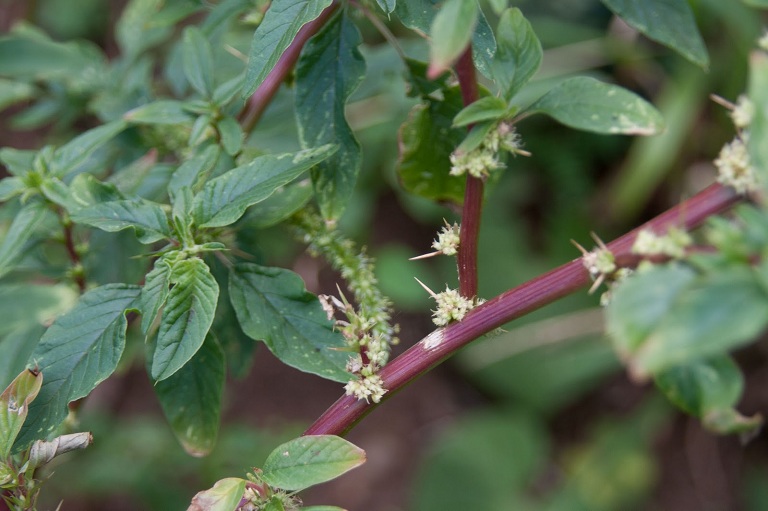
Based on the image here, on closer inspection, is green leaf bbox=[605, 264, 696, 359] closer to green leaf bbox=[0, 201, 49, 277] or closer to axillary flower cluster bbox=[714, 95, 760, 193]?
axillary flower cluster bbox=[714, 95, 760, 193]

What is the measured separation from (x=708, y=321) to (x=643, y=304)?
56 millimetres

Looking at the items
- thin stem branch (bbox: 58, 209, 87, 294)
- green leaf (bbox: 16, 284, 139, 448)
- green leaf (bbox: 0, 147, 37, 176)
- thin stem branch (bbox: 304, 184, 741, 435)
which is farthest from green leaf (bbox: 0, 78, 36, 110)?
thin stem branch (bbox: 304, 184, 741, 435)

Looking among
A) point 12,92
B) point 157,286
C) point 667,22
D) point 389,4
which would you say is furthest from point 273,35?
point 12,92

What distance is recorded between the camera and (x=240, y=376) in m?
1.26

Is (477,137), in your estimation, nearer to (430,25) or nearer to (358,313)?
(430,25)

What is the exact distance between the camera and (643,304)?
0.62m

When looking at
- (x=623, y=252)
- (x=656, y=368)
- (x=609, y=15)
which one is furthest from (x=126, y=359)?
(x=609, y=15)

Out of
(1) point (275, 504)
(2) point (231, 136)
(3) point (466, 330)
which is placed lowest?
(1) point (275, 504)

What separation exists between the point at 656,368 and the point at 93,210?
0.78 metres

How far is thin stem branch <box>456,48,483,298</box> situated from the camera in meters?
0.95

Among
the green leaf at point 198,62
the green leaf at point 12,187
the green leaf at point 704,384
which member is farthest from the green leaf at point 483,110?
the green leaf at point 12,187

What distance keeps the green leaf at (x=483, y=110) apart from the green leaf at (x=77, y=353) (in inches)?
20.5

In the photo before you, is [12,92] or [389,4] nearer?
[389,4]

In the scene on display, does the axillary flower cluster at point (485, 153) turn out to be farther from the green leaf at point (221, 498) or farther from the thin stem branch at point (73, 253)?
the thin stem branch at point (73, 253)
